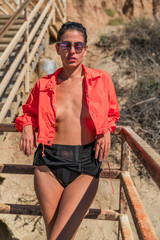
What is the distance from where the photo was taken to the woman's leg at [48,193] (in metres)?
1.67

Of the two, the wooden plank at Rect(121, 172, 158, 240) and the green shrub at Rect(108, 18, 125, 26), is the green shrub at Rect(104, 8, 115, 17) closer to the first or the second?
the green shrub at Rect(108, 18, 125, 26)

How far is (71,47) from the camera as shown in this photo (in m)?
A: 1.79

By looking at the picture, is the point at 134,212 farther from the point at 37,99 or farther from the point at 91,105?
the point at 37,99

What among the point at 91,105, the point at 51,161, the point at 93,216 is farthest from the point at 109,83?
the point at 93,216

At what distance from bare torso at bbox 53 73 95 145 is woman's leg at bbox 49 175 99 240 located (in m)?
0.31

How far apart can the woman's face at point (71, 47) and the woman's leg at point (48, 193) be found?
90 cm

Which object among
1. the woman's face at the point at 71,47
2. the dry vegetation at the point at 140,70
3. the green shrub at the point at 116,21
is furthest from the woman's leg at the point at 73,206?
the green shrub at the point at 116,21

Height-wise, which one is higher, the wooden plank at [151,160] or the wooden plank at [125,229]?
the wooden plank at [151,160]

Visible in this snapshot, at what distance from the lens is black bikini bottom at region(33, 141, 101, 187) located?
1734 mm

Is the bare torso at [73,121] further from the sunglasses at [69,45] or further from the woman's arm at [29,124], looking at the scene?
the sunglasses at [69,45]

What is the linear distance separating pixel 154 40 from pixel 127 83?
7.13 ft

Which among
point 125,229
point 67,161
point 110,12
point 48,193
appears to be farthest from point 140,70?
point 110,12

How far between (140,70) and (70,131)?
543 cm

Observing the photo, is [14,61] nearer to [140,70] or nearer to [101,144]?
[101,144]
